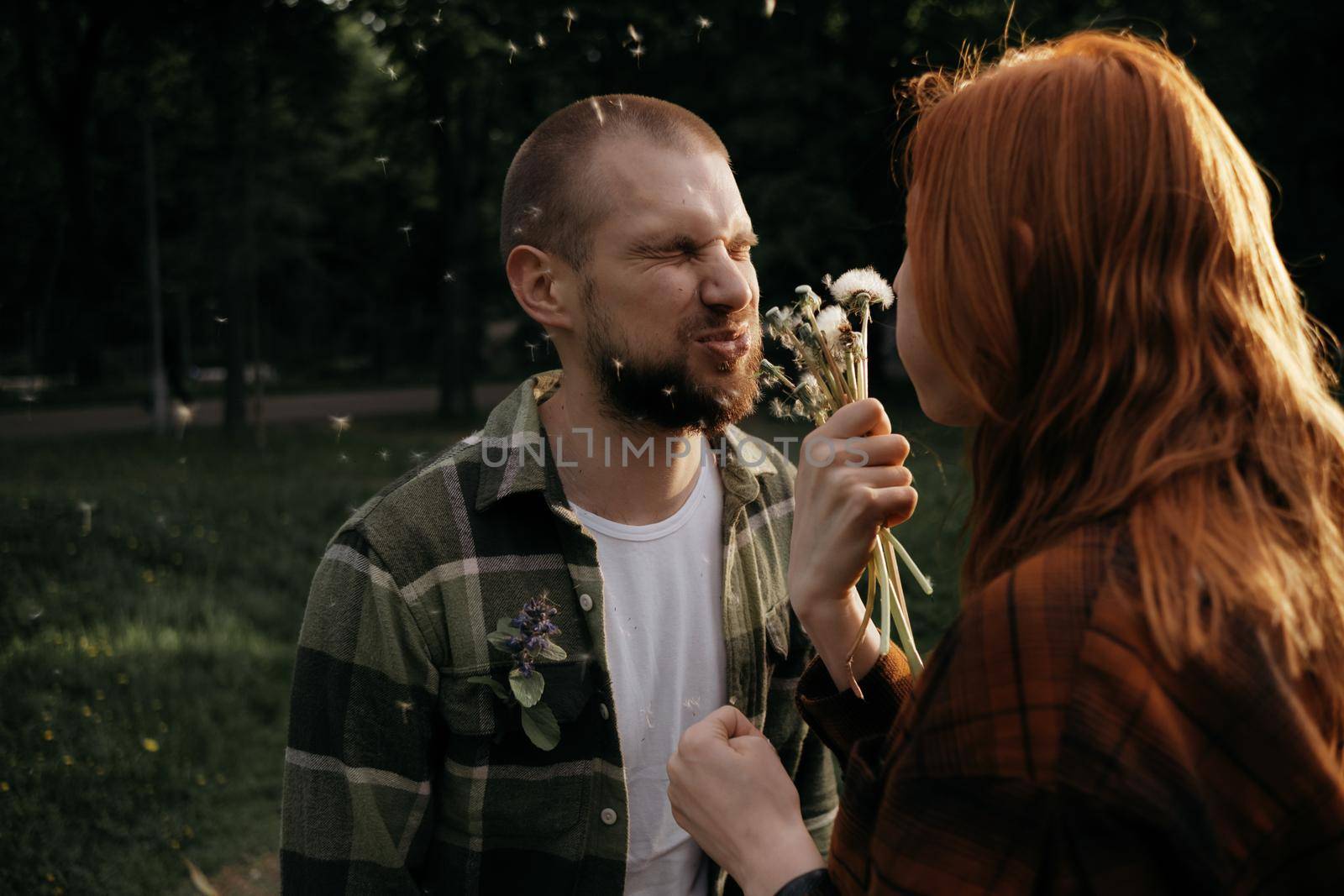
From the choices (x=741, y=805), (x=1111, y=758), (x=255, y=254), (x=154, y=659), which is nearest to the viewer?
(x=1111, y=758)

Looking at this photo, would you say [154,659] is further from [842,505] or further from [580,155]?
[842,505]

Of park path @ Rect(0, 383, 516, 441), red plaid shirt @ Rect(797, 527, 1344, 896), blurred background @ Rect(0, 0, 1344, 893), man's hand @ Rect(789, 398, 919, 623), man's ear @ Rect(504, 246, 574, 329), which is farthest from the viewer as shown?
park path @ Rect(0, 383, 516, 441)

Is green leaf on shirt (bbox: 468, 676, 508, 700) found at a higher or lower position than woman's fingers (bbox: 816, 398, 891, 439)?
lower

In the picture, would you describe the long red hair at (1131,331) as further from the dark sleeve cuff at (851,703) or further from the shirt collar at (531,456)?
the shirt collar at (531,456)

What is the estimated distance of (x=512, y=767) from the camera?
7.02 ft

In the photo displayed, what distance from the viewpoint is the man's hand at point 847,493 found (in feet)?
5.39

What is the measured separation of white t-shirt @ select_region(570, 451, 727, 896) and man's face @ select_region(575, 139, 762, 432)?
0.29 m

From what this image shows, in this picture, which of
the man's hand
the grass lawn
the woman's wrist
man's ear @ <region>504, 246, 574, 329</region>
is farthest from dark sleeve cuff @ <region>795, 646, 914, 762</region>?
man's ear @ <region>504, 246, 574, 329</region>

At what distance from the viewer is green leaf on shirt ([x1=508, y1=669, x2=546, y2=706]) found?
6.76 feet

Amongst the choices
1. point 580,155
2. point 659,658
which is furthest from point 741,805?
point 580,155

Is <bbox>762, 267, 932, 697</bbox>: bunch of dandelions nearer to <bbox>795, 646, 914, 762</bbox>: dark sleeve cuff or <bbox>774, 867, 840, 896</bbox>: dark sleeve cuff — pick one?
<bbox>795, 646, 914, 762</bbox>: dark sleeve cuff

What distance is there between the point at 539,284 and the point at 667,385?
41cm

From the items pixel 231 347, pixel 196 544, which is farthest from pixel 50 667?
pixel 231 347

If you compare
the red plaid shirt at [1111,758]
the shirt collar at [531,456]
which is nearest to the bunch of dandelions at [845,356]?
the shirt collar at [531,456]
